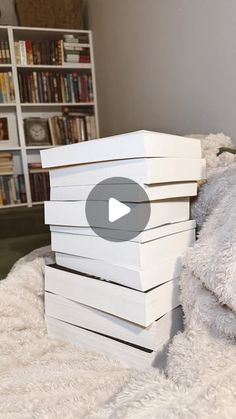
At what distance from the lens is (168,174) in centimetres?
62

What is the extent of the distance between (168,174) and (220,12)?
2.55 feet

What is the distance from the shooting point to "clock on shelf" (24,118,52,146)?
7.33 ft

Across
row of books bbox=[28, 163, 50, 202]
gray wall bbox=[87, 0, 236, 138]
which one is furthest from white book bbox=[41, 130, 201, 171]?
row of books bbox=[28, 163, 50, 202]

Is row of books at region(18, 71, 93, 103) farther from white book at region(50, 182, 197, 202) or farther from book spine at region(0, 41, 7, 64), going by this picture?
white book at region(50, 182, 197, 202)

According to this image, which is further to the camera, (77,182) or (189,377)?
(77,182)

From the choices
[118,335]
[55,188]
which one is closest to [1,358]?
[118,335]

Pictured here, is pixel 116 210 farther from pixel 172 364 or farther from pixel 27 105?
pixel 27 105

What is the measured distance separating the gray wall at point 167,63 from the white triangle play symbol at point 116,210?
64cm

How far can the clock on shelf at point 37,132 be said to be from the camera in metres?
2.23

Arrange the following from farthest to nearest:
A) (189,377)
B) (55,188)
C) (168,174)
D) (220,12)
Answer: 1. (220,12)
2. (55,188)
3. (168,174)
4. (189,377)

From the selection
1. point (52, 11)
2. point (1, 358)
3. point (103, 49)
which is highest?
point (52, 11)

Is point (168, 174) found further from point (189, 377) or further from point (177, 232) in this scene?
point (189, 377)

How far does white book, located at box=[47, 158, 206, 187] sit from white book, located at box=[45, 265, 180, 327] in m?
0.19
